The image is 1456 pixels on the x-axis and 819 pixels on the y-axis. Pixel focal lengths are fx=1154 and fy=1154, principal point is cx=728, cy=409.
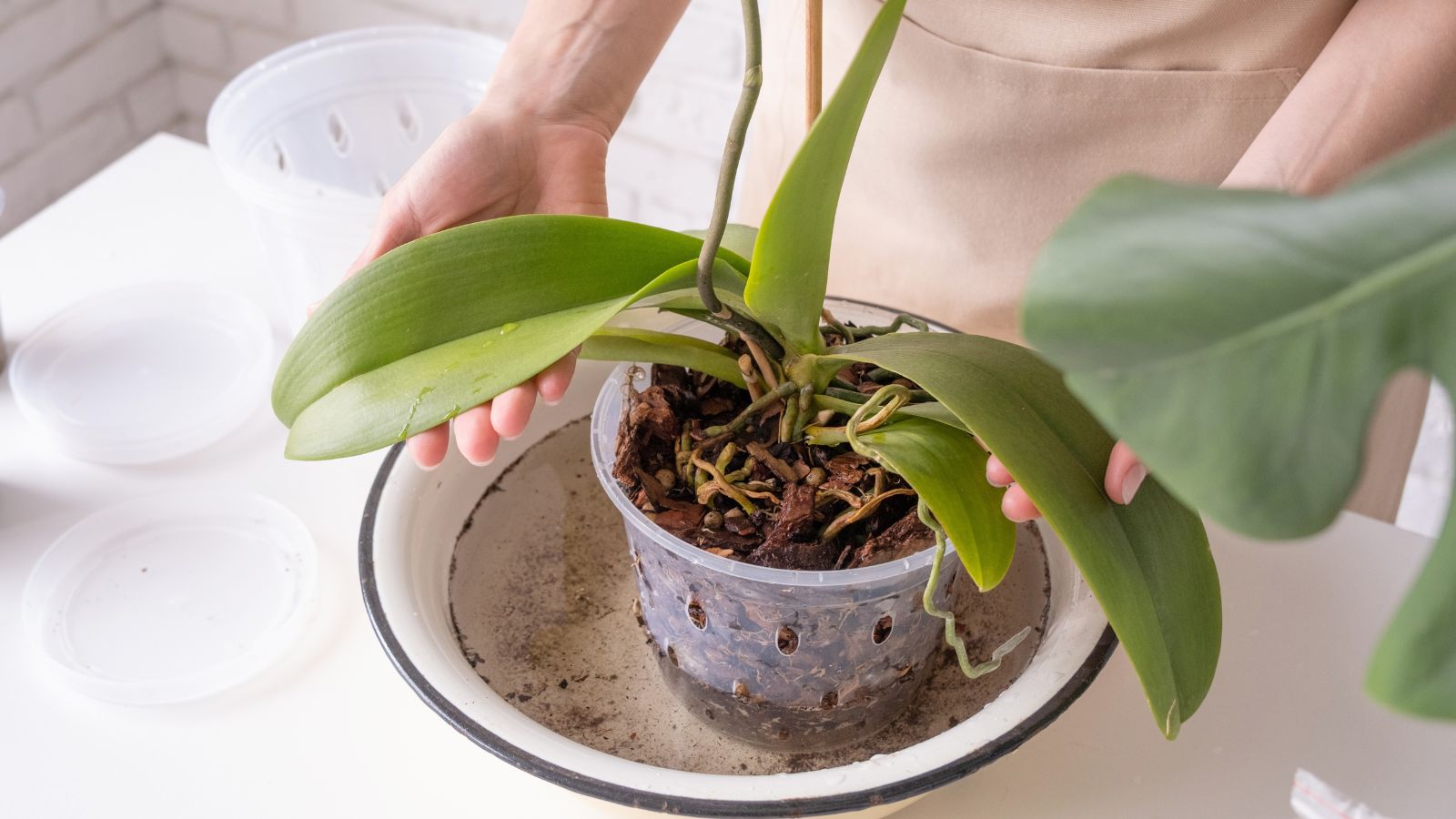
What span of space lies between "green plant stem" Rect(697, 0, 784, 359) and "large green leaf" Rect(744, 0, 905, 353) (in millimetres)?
16

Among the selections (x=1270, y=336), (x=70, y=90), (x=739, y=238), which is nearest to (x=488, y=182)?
(x=739, y=238)

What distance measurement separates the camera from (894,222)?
3.02 feet

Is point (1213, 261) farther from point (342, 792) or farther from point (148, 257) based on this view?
point (148, 257)

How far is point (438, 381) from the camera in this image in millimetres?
511

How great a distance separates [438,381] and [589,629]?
0.23m

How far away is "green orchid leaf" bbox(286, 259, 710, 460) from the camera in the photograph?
501 mm

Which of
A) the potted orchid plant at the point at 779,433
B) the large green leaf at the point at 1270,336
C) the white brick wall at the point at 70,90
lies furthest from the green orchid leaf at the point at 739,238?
the white brick wall at the point at 70,90

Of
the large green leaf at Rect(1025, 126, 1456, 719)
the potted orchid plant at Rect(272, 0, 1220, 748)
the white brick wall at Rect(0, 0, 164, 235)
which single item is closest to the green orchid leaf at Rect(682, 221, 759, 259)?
the potted orchid plant at Rect(272, 0, 1220, 748)

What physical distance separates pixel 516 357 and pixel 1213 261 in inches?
12.6

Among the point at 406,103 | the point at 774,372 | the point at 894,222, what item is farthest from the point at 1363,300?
the point at 406,103

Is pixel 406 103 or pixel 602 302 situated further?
pixel 406 103

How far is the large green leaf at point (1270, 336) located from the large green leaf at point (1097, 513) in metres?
0.17

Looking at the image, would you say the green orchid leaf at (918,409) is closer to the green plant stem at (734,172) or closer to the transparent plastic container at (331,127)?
the green plant stem at (734,172)

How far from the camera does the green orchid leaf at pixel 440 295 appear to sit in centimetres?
53
